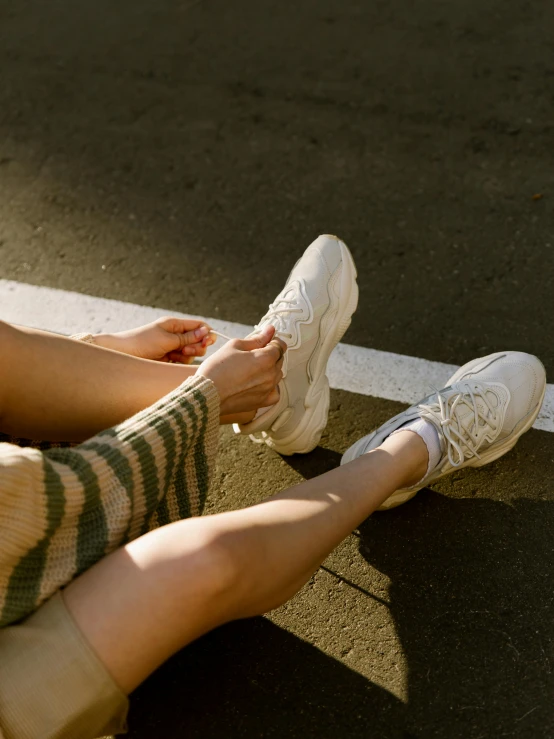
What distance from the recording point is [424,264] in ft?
8.33

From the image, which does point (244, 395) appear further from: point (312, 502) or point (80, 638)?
point (80, 638)

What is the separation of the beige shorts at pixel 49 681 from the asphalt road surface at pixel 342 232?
1.60 feet

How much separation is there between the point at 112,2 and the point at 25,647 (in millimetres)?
3323

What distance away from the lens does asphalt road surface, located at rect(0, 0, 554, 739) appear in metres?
1.70

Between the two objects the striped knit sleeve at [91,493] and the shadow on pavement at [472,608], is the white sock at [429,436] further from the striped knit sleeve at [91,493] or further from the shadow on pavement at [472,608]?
the striped knit sleeve at [91,493]

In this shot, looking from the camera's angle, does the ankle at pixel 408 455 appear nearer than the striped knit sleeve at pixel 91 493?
No

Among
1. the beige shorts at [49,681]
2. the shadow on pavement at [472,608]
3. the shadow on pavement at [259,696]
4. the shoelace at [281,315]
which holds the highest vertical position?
the shoelace at [281,315]

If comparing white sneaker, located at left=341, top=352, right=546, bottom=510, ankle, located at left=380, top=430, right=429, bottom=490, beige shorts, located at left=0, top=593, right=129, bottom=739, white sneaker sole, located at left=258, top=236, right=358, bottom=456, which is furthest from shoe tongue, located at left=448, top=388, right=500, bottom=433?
beige shorts, located at left=0, top=593, right=129, bottom=739

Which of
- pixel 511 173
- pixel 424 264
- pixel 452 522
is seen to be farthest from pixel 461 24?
pixel 452 522

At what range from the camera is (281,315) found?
2020mm

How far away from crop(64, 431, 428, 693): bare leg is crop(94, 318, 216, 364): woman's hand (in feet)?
2.11

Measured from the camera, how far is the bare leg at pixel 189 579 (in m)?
1.22

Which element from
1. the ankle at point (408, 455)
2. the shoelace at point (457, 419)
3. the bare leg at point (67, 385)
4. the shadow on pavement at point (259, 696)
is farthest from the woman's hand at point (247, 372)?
the shadow on pavement at point (259, 696)

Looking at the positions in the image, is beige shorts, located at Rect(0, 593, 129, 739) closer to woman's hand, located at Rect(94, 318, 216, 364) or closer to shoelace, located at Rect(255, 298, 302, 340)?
woman's hand, located at Rect(94, 318, 216, 364)
